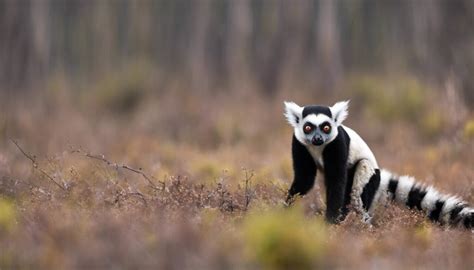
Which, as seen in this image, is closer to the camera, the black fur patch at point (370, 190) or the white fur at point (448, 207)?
the white fur at point (448, 207)

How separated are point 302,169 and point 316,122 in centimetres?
57

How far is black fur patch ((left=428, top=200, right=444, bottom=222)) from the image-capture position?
7.94 meters

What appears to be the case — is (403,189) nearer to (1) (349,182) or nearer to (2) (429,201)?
(2) (429,201)

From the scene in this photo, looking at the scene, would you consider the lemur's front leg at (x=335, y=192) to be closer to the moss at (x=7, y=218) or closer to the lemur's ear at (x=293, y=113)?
the lemur's ear at (x=293, y=113)

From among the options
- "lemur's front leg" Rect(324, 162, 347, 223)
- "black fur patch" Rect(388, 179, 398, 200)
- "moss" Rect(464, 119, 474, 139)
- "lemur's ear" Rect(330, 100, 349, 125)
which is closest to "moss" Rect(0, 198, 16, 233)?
"lemur's front leg" Rect(324, 162, 347, 223)

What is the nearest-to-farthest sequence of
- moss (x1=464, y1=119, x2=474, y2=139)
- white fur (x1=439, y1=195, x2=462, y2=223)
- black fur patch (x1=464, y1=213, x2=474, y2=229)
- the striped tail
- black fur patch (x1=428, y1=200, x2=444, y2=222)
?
1. black fur patch (x1=464, y1=213, x2=474, y2=229)
2. the striped tail
3. white fur (x1=439, y1=195, x2=462, y2=223)
4. black fur patch (x1=428, y1=200, x2=444, y2=222)
5. moss (x1=464, y1=119, x2=474, y2=139)

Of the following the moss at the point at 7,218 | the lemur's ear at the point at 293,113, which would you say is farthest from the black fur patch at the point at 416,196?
the moss at the point at 7,218

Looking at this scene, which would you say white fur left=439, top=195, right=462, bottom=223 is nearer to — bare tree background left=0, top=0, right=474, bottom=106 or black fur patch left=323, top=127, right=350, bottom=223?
black fur patch left=323, top=127, right=350, bottom=223

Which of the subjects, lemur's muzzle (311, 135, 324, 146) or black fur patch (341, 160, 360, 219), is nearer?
lemur's muzzle (311, 135, 324, 146)

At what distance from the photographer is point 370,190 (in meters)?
8.16

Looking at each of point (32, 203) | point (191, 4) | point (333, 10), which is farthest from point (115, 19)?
point (32, 203)

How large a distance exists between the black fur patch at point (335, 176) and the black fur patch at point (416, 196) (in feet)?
2.77

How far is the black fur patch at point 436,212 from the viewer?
794 centimetres

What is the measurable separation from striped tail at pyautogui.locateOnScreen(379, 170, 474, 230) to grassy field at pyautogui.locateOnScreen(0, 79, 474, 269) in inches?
13.0
